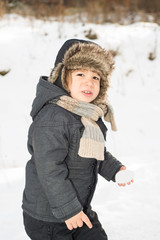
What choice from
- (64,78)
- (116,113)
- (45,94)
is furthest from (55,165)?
(116,113)

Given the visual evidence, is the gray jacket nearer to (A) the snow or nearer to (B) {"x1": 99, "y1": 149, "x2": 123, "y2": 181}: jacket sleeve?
(B) {"x1": 99, "y1": 149, "x2": 123, "y2": 181}: jacket sleeve

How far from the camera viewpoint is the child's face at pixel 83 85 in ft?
5.04

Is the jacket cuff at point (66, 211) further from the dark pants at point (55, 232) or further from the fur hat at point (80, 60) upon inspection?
the fur hat at point (80, 60)

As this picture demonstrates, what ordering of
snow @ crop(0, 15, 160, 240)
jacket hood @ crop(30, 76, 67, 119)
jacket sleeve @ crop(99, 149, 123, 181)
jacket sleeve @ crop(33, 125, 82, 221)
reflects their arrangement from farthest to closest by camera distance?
snow @ crop(0, 15, 160, 240)
jacket sleeve @ crop(99, 149, 123, 181)
jacket hood @ crop(30, 76, 67, 119)
jacket sleeve @ crop(33, 125, 82, 221)

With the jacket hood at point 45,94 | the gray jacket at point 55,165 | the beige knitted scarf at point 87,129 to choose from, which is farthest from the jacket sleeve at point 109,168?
the jacket hood at point 45,94

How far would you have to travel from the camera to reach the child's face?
154 cm

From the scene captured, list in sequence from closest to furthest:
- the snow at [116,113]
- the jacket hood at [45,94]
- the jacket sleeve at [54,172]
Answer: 1. the jacket sleeve at [54,172]
2. the jacket hood at [45,94]
3. the snow at [116,113]

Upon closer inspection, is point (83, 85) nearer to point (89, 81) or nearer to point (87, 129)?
point (89, 81)

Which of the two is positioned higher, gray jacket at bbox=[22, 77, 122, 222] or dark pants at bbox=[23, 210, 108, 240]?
gray jacket at bbox=[22, 77, 122, 222]

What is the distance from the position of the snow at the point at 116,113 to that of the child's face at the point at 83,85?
104 centimetres

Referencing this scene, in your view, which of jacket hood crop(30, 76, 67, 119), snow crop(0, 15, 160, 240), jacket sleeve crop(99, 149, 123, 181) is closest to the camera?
jacket hood crop(30, 76, 67, 119)

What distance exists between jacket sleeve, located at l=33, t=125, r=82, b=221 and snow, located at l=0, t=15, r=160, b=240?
0.80m

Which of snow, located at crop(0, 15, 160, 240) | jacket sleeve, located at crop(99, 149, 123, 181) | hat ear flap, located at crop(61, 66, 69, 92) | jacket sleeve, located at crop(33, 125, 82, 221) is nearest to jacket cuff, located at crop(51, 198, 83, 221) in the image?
jacket sleeve, located at crop(33, 125, 82, 221)

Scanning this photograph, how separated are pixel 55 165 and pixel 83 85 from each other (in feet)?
1.44
